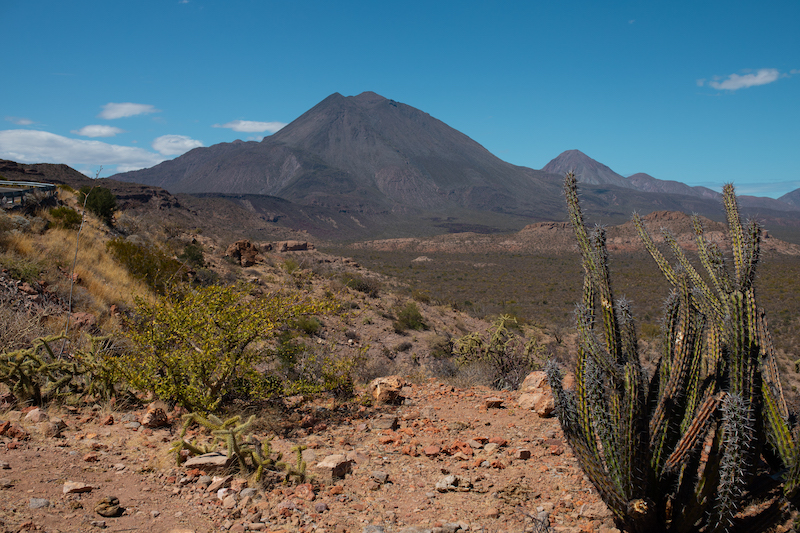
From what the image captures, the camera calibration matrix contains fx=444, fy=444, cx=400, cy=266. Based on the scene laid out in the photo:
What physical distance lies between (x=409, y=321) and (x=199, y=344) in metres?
10.2

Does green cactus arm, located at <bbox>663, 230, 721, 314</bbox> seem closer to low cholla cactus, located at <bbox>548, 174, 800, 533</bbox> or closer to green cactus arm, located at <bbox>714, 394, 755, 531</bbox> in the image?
low cholla cactus, located at <bbox>548, 174, 800, 533</bbox>

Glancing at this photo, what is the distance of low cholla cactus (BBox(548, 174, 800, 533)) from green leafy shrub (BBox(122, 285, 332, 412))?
323 centimetres

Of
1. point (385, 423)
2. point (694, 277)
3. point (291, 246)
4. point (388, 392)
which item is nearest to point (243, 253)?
point (388, 392)

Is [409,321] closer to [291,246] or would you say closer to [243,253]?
[243,253]

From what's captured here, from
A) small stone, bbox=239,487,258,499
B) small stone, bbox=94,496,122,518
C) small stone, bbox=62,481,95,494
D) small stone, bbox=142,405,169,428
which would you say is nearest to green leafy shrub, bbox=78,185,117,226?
small stone, bbox=142,405,169,428

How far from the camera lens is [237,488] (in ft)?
11.3

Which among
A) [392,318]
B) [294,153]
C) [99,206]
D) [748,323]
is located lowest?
[392,318]

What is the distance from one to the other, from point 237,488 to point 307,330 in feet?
26.8

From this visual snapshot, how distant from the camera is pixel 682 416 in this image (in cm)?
328

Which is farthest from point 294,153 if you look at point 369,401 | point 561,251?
point 369,401

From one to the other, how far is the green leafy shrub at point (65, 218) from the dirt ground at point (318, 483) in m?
8.29

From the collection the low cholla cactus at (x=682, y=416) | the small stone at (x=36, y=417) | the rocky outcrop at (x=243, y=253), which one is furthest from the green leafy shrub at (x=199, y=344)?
the rocky outcrop at (x=243, y=253)

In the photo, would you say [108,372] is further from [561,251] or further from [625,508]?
[561,251]

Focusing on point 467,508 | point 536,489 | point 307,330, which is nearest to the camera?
point 467,508
